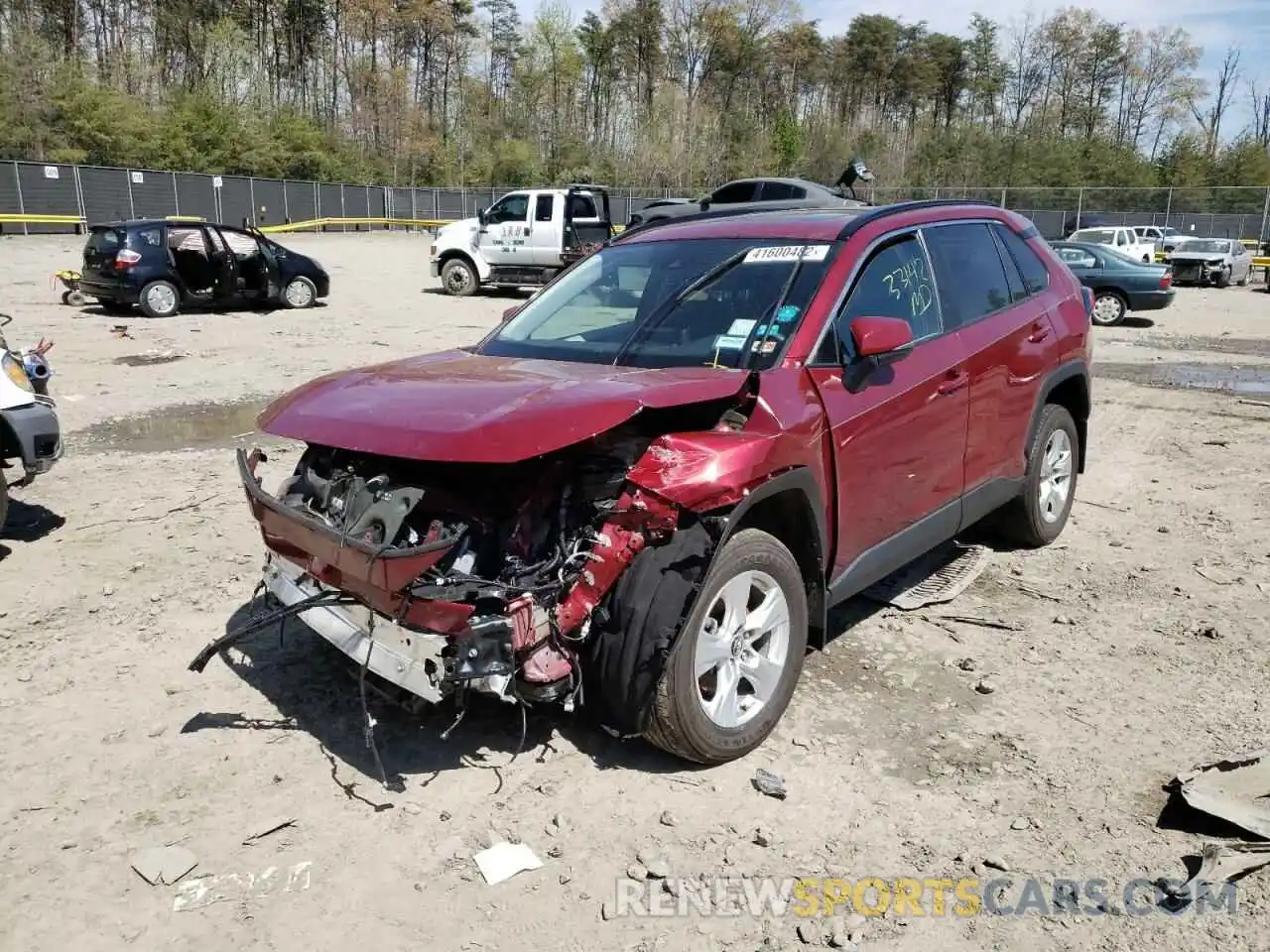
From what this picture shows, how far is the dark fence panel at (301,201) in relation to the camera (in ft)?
141

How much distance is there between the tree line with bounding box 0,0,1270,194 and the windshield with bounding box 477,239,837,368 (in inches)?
1820

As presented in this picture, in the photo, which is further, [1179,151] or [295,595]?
[1179,151]

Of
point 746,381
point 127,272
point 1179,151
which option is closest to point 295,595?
point 746,381

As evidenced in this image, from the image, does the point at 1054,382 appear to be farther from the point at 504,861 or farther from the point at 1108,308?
the point at 1108,308

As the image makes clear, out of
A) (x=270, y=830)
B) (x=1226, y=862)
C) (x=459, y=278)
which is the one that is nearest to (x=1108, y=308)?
(x=459, y=278)

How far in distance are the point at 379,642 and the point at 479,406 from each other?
2.69 ft

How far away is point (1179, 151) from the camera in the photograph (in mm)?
58656

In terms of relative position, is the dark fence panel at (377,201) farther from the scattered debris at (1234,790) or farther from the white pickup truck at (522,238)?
Result: the scattered debris at (1234,790)

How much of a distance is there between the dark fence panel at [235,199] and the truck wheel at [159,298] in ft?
86.8

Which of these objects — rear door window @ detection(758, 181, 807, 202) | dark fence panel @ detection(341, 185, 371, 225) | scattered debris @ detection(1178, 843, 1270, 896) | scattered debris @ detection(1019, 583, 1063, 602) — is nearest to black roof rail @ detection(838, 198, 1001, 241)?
scattered debris @ detection(1019, 583, 1063, 602)

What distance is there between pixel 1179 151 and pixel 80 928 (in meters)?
68.8

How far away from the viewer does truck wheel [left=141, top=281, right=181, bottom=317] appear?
15.1 meters

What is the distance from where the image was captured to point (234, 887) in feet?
9.16

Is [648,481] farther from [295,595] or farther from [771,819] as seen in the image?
[295,595]
